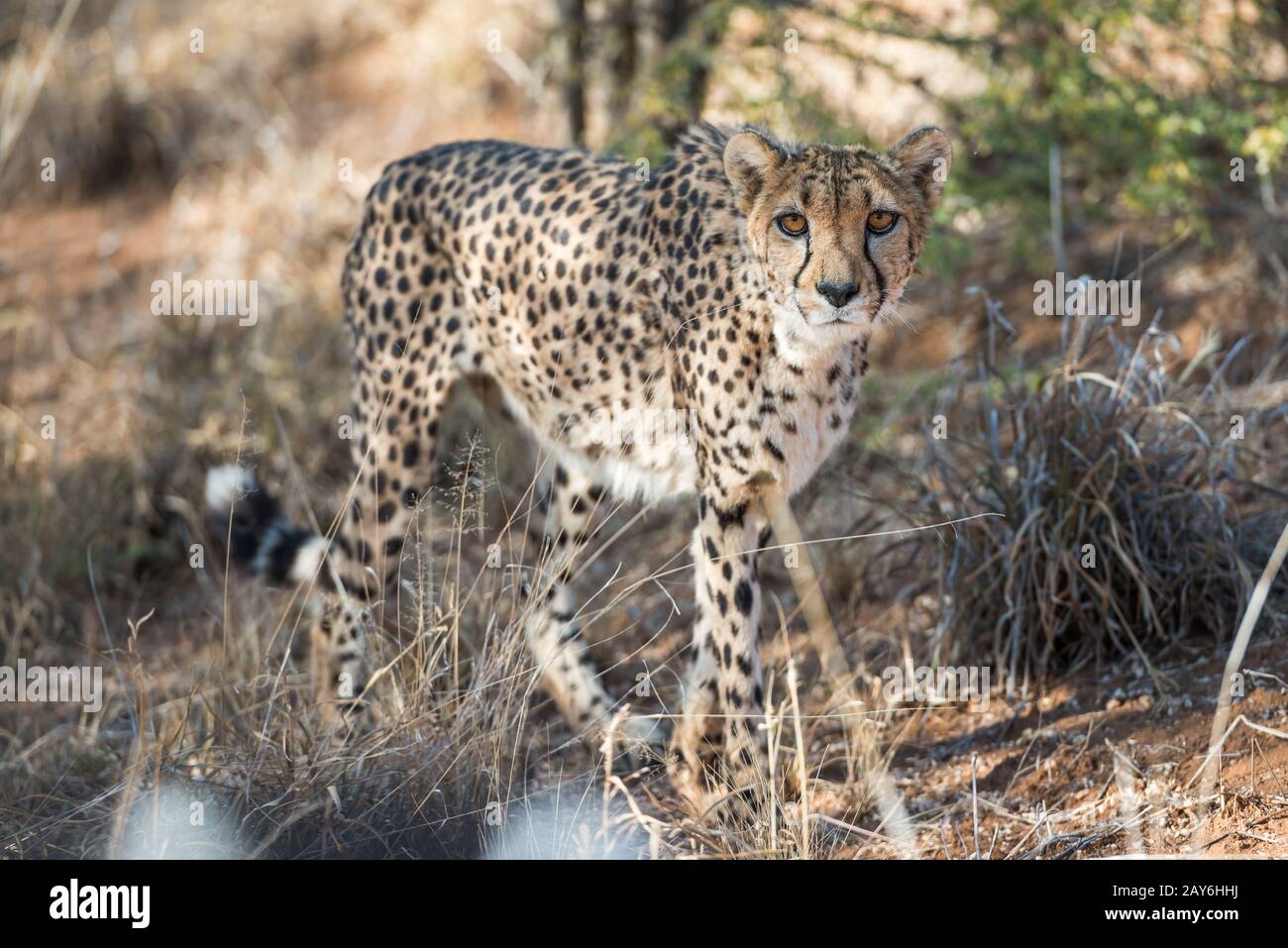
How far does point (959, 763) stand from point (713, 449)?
3.26 ft

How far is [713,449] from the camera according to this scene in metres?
3.34

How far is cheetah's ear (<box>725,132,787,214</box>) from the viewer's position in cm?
311

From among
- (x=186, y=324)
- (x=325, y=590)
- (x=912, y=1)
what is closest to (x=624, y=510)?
(x=325, y=590)

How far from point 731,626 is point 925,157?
1157 millimetres

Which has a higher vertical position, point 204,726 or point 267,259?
point 267,259

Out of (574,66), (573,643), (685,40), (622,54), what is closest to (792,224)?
(573,643)

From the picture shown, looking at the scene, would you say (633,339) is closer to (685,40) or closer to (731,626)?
(731,626)

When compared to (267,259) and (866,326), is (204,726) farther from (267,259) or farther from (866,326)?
(267,259)

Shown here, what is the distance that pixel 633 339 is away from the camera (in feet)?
11.8

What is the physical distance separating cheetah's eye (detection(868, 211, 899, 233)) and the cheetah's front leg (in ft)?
2.28

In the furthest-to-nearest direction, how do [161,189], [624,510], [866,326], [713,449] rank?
[161,189] → [624,510] → [713,449] → [866,326]

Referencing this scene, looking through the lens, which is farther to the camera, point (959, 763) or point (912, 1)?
point (912, 1)

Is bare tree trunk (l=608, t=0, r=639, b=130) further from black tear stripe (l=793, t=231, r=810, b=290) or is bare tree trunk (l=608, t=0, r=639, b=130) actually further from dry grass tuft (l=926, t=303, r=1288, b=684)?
black tear stripe (l=793, t=231, r=810, b=290)

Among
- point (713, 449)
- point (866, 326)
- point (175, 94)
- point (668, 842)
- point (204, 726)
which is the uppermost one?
point (175, 94)
